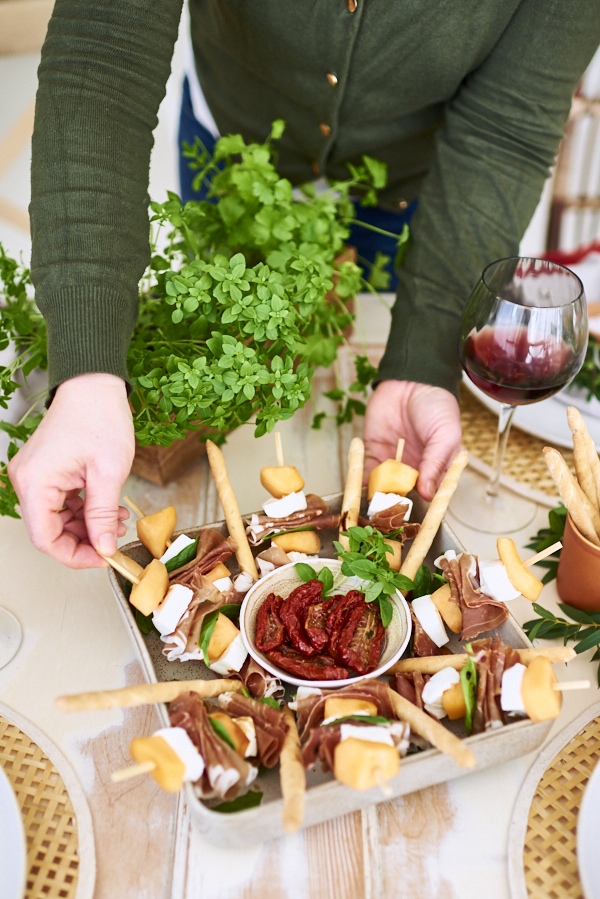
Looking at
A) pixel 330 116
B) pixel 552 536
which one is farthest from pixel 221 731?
pixel 330 116

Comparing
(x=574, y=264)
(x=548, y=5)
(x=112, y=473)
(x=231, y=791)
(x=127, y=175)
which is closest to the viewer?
(x=231, y=791)

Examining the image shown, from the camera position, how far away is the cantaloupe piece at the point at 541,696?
24.0 inches

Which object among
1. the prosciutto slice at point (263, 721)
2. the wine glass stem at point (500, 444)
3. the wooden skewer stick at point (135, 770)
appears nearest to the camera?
the wooden skewer stick at point (135, 770)

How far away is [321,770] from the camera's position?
0.65 meters

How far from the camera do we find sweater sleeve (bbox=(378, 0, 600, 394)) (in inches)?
41.9

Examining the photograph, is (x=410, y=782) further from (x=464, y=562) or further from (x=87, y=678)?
(x=87, y=678)

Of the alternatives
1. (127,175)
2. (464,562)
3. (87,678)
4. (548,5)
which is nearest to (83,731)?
(87,678)

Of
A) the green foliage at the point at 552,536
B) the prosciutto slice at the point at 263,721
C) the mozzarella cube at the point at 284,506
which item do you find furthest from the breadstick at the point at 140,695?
the green foliage at the point at 552,536

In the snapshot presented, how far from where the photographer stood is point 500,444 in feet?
3.27

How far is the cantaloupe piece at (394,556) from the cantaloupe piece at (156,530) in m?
0.27

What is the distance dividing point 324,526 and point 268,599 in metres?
0.15

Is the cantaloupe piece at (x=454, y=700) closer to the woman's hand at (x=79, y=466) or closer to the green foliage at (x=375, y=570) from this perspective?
the green foliage at (x=375, y=570)

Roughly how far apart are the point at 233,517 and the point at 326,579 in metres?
0.15

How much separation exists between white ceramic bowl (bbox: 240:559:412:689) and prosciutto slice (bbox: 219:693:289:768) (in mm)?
38
